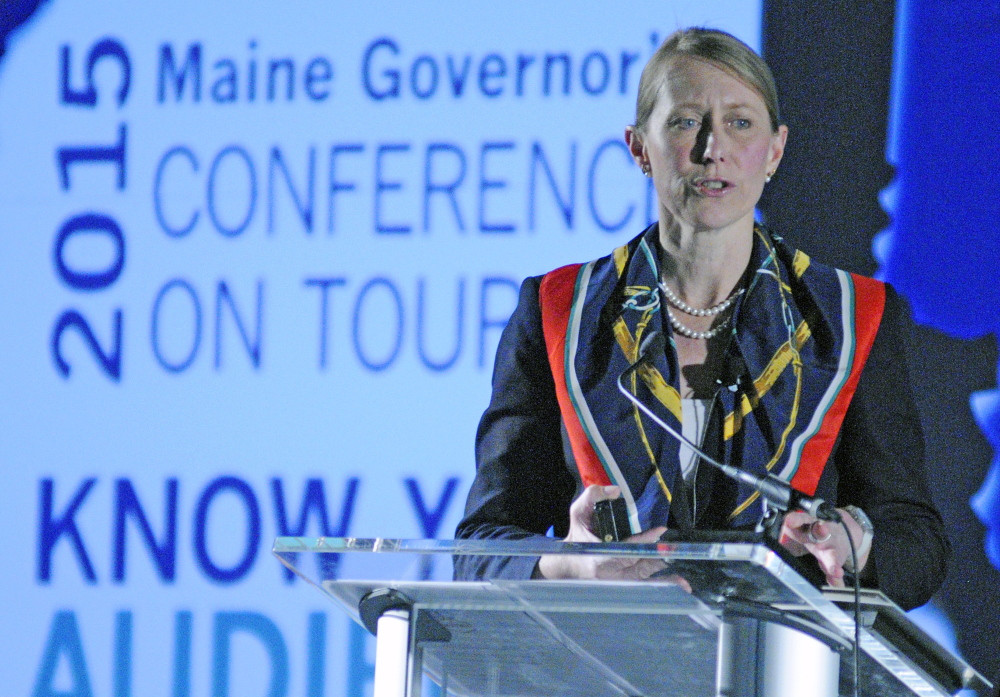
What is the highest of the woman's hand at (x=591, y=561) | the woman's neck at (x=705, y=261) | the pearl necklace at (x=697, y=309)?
the woman's neck at (x=705, y=261)

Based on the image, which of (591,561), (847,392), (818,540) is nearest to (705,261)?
(847,392)

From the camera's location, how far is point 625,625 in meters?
1.26

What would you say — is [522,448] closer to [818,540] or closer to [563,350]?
[563,350]

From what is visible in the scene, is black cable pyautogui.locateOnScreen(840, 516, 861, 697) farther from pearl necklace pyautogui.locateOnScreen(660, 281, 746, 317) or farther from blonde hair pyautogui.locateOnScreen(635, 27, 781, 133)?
blonde hair pyautogui.locateOnScreen(635, 27, 781, 133)

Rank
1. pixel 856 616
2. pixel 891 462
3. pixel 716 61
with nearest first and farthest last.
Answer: pixel 856 616 → pixel 891 462 → pixel 716 61

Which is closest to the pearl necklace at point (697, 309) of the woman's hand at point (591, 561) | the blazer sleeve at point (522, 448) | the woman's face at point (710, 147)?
the woman's face at point (710, 147)

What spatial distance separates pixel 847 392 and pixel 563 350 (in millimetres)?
410

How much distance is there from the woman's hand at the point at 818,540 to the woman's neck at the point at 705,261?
817 millimetres

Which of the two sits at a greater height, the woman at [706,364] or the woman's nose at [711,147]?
the woman's nose at [711,147]

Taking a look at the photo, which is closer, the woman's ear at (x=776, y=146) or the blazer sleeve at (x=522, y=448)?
the blazer sleeve at (x=522, y=448)

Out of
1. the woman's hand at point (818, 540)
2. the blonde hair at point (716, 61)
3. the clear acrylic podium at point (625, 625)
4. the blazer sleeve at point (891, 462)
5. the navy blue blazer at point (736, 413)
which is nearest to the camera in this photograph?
the clear acrylic podium at point (625, 625)

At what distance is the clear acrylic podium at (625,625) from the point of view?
117 cm

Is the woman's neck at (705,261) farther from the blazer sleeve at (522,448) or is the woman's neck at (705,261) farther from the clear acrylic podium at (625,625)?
the clear acrylic podium at (625,625)

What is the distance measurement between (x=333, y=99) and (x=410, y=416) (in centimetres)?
68
